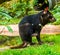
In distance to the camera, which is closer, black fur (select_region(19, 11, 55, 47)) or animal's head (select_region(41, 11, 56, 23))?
black fur (select_region(19, 11, 55, 47))

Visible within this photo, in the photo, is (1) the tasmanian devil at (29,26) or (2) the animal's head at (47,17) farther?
(2) the animal's head at (47,17)

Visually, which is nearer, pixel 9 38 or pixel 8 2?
Answer: pixel 9 38

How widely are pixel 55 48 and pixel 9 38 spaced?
2.66m

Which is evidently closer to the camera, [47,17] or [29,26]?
[29,26]

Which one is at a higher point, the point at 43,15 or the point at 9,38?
the point at 43,15

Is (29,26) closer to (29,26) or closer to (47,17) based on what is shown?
(29,26)

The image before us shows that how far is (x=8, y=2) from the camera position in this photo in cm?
1908

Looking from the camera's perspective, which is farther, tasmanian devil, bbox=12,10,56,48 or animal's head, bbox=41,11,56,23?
animal's head, bbox=41,11,56,23

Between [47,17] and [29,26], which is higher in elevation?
[47,17]

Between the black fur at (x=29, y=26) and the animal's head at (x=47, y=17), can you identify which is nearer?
the black fur at (x=29, y=26)

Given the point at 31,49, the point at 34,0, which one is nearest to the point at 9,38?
the point at 31,49

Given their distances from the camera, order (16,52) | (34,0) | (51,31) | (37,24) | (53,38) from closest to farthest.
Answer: (16,52) < (37,24) < (53,38) < (51,31) < (34,0)

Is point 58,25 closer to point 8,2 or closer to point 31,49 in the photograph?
point 31,49

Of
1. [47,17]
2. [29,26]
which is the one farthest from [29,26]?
[47,17]
